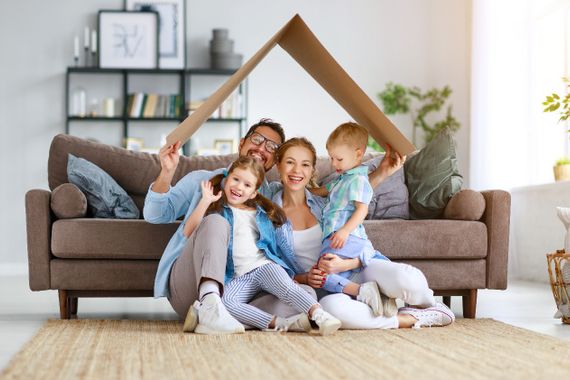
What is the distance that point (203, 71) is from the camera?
7070 millimetres

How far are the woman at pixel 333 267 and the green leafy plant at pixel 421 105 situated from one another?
4260 mm

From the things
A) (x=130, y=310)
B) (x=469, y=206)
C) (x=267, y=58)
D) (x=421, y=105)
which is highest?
(x=267, y=58)

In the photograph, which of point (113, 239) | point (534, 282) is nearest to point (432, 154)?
point (113, 239)

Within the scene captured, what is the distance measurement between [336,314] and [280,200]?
1.60 ft

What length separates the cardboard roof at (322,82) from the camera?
2.79 m

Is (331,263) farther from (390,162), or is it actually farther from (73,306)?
(73,306)

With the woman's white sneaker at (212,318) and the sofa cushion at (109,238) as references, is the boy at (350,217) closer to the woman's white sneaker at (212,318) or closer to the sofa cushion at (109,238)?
the woman's white sneaker at (212,318)

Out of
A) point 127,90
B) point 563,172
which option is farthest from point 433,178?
point 127,90

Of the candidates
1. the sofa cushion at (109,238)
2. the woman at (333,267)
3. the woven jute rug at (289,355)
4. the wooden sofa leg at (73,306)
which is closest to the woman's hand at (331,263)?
the woman at (333,267)

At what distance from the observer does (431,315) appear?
297 centimetres

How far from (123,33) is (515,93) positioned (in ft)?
10.7

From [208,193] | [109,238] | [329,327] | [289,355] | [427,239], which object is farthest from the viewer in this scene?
[427,239]

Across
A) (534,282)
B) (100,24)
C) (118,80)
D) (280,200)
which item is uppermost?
(100,24)

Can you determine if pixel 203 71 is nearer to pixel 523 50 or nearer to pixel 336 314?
pixel 523 50
